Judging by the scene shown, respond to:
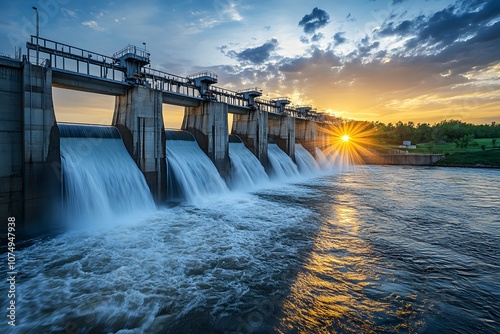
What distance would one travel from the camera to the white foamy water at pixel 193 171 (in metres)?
20.8

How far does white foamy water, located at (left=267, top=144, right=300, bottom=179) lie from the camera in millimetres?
34122

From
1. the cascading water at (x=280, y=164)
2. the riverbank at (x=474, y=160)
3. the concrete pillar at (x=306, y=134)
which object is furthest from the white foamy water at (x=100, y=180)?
the riverbank at (x=474, y=160)

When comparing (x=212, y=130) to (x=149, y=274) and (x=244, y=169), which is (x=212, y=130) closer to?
(x=244, y=169)

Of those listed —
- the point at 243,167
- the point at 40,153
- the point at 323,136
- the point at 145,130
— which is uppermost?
the point at 323,136

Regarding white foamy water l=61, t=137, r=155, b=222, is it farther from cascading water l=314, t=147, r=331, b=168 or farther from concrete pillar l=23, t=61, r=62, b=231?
cascading water l=314, t=147, r=331, b=168

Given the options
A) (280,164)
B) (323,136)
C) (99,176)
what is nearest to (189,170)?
(99,176)

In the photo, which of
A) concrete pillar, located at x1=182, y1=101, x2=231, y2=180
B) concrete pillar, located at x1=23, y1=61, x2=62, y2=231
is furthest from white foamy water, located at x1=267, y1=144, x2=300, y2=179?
concrete pillar, located at x1=23, y1=61, x2=62, y2=231

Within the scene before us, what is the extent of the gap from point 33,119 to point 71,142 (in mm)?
3636

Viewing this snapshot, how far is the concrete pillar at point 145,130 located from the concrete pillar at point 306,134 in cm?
3187

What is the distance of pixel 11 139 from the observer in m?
12.6

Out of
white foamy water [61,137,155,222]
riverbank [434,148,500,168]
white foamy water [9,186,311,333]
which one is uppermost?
riverbank [434,148,500,168]

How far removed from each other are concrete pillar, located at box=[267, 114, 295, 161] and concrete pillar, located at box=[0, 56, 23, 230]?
30164mm

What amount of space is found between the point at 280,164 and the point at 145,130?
20.4m

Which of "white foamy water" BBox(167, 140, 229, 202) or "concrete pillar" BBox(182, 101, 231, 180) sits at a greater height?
"concrete pillar" BBox(182, 101, 231, 180)
